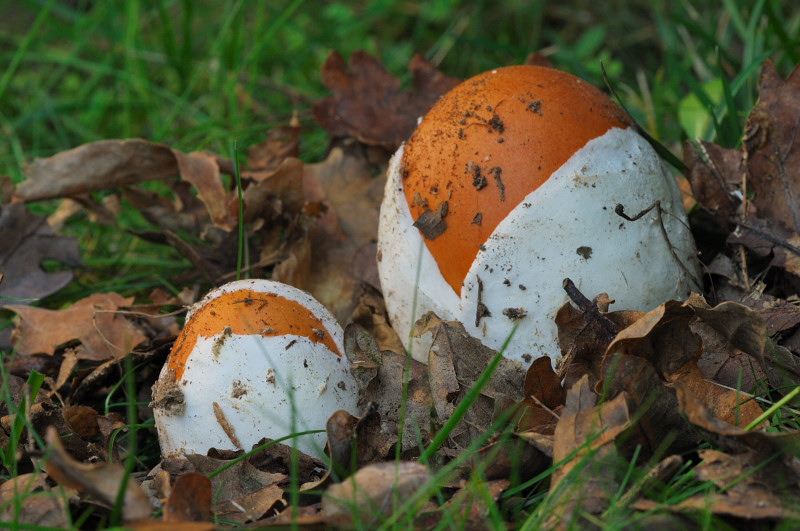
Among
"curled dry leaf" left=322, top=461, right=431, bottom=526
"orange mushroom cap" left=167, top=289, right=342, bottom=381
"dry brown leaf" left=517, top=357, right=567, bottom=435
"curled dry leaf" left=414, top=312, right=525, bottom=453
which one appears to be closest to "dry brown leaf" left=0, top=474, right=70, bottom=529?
"orange mushroom cap" left=167, top=289, right=342, bottom=381

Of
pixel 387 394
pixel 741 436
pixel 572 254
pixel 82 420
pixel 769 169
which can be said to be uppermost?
pixel 769 169

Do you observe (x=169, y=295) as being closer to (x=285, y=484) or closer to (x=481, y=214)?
(x=285, y=484)

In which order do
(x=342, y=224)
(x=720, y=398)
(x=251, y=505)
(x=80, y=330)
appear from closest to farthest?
(x=251, y=505)
(x=720, y=398)
(x=80, y=330)
(x=342, y=224)

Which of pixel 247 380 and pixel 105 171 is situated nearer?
pixel 247 380

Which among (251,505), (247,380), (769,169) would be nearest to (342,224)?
(247,380)

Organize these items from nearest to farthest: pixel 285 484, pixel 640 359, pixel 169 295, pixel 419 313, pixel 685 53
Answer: pixel 640 359
pixel 285 484
pixel 419 313
pixel 169 295
pixel 685 53

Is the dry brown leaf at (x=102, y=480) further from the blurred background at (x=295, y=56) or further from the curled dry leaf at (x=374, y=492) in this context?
the blurred background at (x=295, y=56)

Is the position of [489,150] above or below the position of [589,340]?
above

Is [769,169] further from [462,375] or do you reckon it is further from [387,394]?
[387,394]

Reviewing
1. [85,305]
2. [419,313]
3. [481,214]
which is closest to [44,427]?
[85,305]
